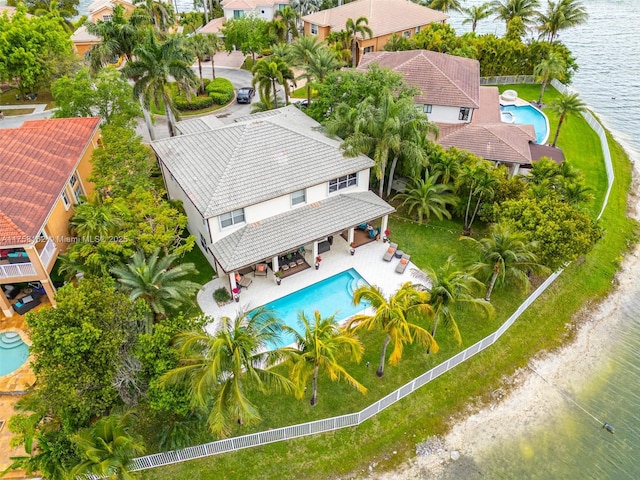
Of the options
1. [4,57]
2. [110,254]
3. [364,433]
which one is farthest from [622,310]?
[4,57]

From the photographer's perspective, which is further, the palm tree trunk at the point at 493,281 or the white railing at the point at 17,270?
the palm tree trunk at the point at 493,281

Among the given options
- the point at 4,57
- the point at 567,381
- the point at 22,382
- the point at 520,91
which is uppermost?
the point at 4,57

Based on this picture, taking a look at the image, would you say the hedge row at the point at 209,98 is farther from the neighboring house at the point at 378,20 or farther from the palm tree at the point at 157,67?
the neighboring house at the point at 378,20

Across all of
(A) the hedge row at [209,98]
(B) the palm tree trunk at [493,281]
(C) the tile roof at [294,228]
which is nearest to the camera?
(B) the palm tree trunk at [493,281]

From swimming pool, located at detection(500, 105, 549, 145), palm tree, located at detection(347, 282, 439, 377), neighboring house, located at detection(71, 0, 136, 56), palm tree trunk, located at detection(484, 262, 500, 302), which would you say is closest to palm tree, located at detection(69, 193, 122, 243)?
palm tree, located at detection(347, 282, 439, 377)

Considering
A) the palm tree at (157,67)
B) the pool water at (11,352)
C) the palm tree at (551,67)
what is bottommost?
the pool water at (11,352)

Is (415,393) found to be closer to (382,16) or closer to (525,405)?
(525,405)

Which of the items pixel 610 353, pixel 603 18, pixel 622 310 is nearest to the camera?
pixel 610 353

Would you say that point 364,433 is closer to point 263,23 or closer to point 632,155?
point 632,155

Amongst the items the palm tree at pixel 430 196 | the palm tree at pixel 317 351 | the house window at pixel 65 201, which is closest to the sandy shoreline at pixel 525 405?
the palm tree at pixel 317 351
